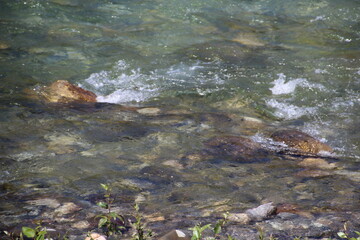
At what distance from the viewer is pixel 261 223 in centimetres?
293

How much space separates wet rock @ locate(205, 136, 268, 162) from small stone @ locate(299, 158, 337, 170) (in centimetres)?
37

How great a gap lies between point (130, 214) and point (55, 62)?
15.6ft

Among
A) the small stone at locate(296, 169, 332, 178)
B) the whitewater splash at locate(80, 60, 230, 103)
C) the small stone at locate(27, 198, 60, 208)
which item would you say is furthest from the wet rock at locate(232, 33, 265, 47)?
the small stone at locate(27, 198, 60, 208)

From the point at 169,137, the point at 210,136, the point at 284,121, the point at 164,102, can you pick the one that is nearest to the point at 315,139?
the point at 284,121

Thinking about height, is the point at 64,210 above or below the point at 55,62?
above

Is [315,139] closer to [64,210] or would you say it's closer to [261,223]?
[261,223]

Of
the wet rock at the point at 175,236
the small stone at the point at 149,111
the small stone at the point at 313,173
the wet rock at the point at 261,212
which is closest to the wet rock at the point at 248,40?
the small stone at the point at 149,111

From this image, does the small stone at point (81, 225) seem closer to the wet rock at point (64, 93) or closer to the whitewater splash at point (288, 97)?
the wet rock at point (64, 93)

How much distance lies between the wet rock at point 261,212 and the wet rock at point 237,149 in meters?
1.26

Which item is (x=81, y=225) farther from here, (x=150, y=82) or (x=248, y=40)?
Result: (x=248, y=40)

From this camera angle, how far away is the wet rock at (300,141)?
15.5 ft

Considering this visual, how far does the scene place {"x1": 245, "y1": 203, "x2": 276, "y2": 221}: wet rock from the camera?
9.90ft

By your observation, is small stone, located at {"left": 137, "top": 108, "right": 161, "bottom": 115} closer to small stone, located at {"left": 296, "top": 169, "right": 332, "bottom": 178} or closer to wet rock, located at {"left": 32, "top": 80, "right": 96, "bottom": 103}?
wet rock, located at {"left": 32, "top": 80, "right": 96, "bottom": 103}

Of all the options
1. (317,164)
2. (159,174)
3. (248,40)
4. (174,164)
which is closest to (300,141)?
(317,164)
